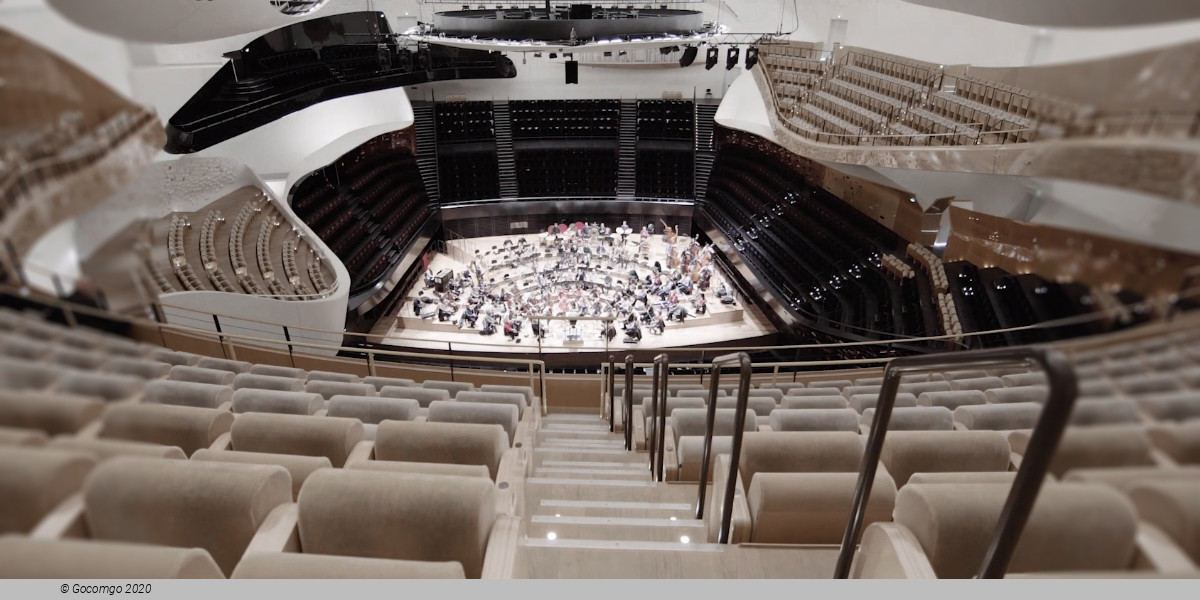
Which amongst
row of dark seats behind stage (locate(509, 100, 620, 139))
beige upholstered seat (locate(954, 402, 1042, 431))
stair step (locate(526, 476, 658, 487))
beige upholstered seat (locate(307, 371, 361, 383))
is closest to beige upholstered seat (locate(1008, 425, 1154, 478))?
beige upholstered seat (locate(954, 402, 1042, 431))

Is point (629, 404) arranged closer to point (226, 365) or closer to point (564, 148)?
point (226, 365)

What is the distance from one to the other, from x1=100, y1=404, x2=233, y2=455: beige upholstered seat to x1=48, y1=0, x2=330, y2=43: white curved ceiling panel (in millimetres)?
455

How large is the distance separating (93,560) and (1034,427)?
3.65 ft

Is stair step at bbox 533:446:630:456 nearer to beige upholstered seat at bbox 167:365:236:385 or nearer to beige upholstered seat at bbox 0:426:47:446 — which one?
beige upholstered seat at bbox 167:365:236:385

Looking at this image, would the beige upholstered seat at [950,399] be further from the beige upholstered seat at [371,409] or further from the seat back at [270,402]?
the seat back at [270,402]

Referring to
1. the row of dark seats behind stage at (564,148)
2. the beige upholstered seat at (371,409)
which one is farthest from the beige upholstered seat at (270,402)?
the row of dark seats behind stage at (564,148)

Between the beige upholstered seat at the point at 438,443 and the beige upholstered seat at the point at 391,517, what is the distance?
0.51 m

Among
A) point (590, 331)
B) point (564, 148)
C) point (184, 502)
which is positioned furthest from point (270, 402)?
point (564, 148)

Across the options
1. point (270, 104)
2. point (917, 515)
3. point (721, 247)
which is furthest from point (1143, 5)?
point (721, 247)

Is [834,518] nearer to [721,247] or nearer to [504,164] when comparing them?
[721,247]

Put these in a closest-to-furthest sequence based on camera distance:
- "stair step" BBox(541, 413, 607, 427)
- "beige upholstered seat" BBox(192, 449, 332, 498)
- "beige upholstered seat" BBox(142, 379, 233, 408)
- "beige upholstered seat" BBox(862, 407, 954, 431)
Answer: "beige upholstered seat" BBox(142, 379, 233, 408) → "beige upholstered seat" BBox(192, 449, 332, 498) → "beige upholstered seat" BBox(862, 407, 954, 431) → "stair step" BBox(541, 413, 607, 427)

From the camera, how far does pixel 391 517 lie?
0.94m

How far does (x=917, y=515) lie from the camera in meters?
0.98

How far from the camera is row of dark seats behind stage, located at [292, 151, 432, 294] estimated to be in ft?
30.4
